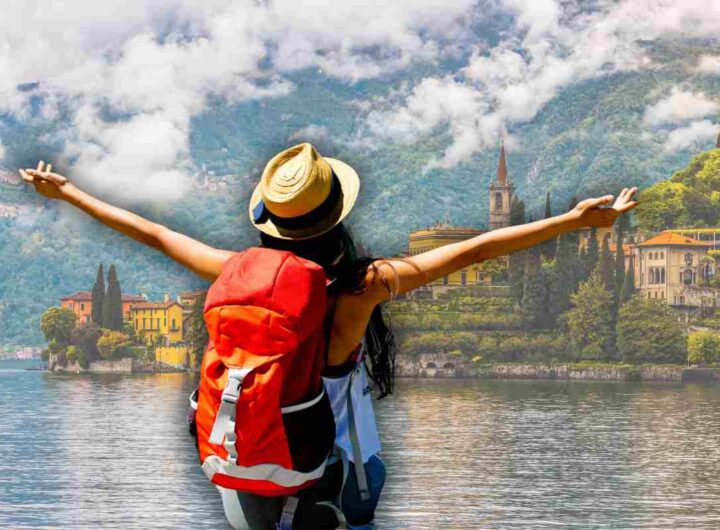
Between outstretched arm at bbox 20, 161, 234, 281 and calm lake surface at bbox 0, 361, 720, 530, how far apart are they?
9.12 meters

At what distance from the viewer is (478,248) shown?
2.24m

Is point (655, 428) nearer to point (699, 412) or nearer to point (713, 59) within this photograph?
point (699, 412)

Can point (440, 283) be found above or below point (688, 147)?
below

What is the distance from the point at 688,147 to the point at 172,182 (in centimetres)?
7158

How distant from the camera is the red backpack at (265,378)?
6.64ft

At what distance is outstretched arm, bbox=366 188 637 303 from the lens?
2154 millimetres

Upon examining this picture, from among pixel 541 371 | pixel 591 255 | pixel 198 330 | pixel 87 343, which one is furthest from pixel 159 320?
pixel 198 330

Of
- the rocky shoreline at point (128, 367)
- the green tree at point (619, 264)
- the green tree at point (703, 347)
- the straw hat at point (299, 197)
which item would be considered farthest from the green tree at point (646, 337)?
the straw hat at point (299, 197)

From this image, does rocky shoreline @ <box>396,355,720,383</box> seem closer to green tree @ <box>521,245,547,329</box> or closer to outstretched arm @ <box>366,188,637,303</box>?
green tree @ <box>521,245,547,329</box>

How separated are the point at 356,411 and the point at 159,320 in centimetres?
9808

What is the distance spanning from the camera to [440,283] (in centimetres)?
9000

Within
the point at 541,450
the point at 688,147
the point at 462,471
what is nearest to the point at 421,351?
Result: the point at 541,450

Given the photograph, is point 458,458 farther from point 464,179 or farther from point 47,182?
point 464,179

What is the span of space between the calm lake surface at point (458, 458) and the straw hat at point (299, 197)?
9.46 m
